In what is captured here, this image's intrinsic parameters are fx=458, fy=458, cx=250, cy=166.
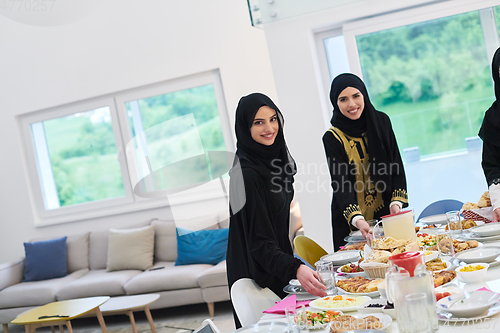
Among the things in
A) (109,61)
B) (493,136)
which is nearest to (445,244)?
(493,136)

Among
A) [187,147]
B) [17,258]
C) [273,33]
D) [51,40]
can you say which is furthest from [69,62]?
[273,33]

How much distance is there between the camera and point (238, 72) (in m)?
4.74

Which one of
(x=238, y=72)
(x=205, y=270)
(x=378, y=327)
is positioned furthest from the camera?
(x=238, y=72)

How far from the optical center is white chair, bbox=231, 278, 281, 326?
154cm

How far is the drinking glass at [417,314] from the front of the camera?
37.6 inches

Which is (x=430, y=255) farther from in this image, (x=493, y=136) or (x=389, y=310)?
(x=493, y=136)

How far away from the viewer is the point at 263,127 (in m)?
1.79

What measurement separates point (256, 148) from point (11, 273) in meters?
4.30

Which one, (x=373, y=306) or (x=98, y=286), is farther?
(x=98, y=286)

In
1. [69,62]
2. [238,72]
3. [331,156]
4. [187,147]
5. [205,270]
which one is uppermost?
[69,62]

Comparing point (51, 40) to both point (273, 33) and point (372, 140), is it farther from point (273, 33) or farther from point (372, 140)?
point (372, 140)

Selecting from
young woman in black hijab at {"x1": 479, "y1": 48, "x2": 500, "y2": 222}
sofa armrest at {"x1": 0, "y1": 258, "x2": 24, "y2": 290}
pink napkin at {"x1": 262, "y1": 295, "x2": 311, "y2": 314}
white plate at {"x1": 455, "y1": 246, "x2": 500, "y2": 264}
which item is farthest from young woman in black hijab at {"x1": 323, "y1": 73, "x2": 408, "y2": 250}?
sofa armrest at {"x1": 0, "y1": 258, "x2": 24, "y2": 290}

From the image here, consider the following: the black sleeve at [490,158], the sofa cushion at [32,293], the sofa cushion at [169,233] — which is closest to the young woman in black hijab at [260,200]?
the black sleeve at [490,158]

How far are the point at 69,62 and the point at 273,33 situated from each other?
2.85 meters
